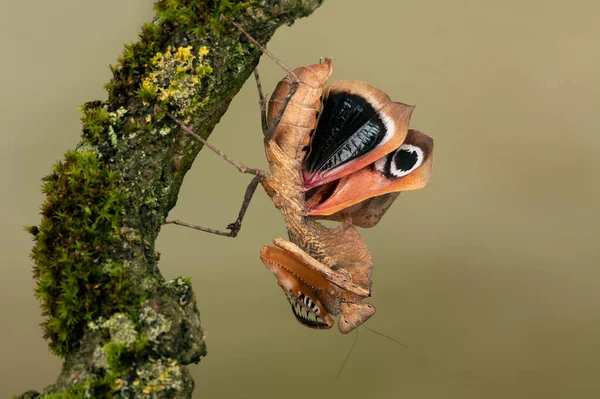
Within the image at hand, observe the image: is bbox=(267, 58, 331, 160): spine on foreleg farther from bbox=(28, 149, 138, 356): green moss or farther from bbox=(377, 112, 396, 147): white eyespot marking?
bbox=(28, 149, 138, 356): green moss

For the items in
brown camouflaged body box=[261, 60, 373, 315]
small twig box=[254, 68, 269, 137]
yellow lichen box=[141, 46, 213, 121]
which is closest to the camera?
yellow lichen box=[141, 46, 213, 121]

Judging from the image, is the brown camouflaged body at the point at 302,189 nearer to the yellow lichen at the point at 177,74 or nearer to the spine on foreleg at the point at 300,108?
the spine on foreleg at the point at 300,108

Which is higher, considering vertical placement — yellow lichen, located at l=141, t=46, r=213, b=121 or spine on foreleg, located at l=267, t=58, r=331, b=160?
spine on foreleg, located at l=267, t=58, r=331, b=160

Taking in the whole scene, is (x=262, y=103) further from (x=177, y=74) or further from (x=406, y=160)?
(x=406, y=160)

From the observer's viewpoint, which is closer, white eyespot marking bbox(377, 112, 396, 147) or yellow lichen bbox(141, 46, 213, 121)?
yellow lichen bbox(141, 46, 213, 121)

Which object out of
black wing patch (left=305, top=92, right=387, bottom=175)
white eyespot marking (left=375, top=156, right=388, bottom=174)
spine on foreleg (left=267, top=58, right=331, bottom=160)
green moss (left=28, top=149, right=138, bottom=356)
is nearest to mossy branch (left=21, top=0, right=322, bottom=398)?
green moss (left=28, top=149, right=138, bottom=356)

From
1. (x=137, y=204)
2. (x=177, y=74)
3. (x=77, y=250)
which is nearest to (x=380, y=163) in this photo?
(x=177, y=74)
